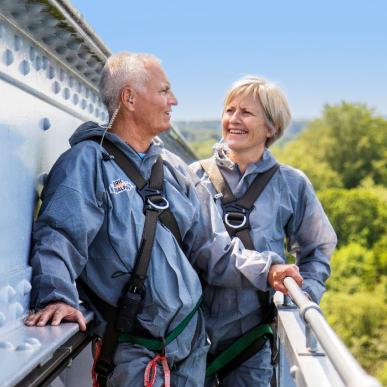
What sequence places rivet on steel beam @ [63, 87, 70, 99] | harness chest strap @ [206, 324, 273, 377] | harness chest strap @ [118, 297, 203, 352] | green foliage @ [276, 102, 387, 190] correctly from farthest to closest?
1. green foliage @ [276, 102, 387, 190]
2. harness chest strap @ [206, 324, 273, 377]
3. rivet on steel beam @ [63, 87, 70, 99]
4. harness chest strap @ [118, 297, 203, 352]

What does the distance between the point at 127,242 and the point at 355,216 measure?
71.2 m

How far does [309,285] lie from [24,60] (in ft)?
7.14

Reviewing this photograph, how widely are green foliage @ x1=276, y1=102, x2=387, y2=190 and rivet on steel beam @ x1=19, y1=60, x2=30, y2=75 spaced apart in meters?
81.4

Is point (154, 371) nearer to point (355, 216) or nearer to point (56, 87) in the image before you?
point (56, 87)

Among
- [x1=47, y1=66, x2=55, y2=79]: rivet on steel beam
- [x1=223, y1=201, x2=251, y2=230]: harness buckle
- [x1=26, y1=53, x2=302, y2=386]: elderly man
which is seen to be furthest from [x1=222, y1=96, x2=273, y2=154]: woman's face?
[x1=47, y1=66, x2=55, y2=79]: rivet on steel beam

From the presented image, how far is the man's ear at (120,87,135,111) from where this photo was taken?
11.9 feet

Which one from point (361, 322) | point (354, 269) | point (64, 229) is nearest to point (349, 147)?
point (354, 269)

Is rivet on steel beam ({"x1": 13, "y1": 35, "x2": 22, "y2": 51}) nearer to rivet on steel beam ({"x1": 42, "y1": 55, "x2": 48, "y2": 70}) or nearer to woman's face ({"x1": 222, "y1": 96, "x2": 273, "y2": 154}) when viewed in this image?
rivet on steel beam ({"x1": 42, "y1": 55, "x2": 48, "y2": 70})

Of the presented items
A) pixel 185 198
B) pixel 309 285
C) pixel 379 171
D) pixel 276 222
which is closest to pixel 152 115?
pixel 185 198

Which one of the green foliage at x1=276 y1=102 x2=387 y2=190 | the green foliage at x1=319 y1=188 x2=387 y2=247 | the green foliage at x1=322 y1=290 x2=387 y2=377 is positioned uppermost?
the green foliage at x1=276 y1=102 x2=387 y2=190

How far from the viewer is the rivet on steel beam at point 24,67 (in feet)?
9.93

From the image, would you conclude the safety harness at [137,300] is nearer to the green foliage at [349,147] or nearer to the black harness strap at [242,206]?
the black harness strap at [242,206]

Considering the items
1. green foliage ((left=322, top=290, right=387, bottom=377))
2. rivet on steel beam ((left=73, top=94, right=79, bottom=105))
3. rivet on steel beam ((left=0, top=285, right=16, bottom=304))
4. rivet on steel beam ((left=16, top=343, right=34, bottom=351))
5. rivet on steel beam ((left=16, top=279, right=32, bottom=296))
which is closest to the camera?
rivet on steel beam ((left=16, top=343, right=34, bottom=351))

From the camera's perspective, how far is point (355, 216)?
72312mm
